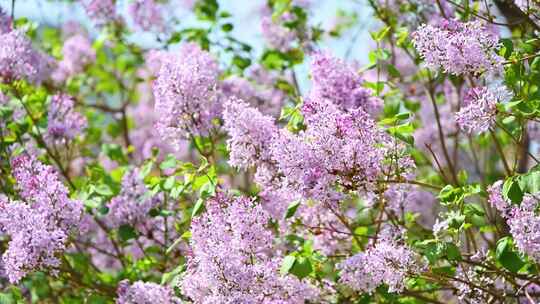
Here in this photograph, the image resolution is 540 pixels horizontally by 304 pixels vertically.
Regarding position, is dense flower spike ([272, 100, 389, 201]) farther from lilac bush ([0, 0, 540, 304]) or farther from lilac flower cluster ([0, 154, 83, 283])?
lilac flower cluster ([0, 154, 83, 283])

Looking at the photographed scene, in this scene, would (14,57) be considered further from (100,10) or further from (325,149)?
(325,149)

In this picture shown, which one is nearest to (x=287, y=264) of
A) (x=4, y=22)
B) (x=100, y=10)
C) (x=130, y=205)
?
(x=130, y=205)

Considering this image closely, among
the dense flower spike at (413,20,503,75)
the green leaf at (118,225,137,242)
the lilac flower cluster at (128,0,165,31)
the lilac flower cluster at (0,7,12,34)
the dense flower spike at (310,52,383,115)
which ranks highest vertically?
the lilac flower cluster at (128,0,165,31)

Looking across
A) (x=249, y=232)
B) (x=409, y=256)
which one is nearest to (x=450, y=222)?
(x=409, y=256)

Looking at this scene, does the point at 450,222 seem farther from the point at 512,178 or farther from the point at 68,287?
the point at 68,287

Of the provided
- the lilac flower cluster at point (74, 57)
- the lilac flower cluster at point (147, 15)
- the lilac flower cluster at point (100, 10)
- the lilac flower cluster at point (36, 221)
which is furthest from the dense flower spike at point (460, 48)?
the lilac flower cluster at point (74, 57)

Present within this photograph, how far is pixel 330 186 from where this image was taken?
2.79 meters

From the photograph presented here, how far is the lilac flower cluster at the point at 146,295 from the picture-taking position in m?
3.26

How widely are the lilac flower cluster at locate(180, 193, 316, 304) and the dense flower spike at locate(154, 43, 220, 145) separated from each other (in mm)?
623

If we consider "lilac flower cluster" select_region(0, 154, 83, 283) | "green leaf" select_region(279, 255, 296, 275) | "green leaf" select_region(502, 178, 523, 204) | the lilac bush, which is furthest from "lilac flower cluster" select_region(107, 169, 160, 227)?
"green leaf" select_region(502, 178, 523, 204)

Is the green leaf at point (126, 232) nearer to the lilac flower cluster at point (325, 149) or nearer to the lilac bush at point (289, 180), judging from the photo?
the lilac bush at point (289, 180)

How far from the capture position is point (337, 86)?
11.1ft

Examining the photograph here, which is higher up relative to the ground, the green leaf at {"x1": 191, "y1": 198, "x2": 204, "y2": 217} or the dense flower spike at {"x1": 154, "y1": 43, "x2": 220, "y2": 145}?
the dense flower spike at {"x1": 154, "y1": 43, "x2": 220, "y2": 145}

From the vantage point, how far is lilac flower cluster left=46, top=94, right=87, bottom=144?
426cm
